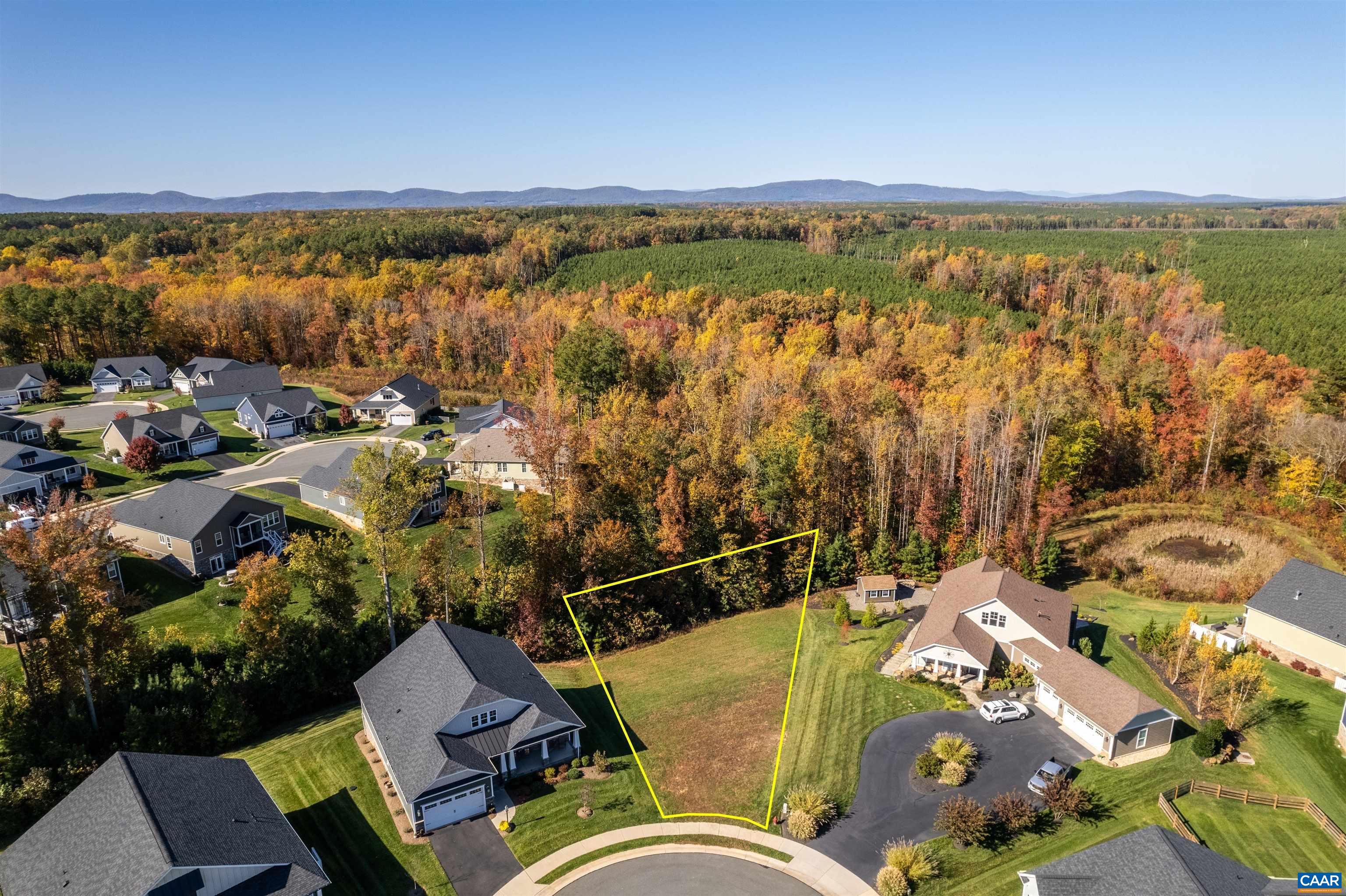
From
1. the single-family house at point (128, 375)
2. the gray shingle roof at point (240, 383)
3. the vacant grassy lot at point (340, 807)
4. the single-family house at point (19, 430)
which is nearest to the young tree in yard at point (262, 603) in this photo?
the vacant grassy lot at point (340, 807)

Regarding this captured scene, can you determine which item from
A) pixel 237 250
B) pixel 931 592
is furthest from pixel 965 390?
pixel 237 250

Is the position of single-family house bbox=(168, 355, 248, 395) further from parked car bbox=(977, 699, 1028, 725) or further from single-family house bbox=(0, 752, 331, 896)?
parked car bbox=(977, 699, 1028, 725)

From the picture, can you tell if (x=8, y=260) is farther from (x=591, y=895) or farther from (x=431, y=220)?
(x=591, y=895)

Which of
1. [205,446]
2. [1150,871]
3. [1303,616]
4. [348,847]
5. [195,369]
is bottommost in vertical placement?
[348,847]

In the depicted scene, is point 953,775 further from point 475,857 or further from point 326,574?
point 326,574

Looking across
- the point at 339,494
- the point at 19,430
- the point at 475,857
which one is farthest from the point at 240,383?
the point at 475,857

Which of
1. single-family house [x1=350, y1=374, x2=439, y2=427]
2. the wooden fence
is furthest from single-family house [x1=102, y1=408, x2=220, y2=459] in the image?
the wooden fence
